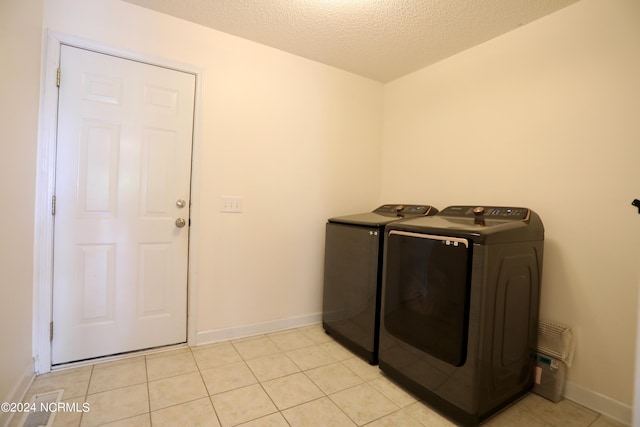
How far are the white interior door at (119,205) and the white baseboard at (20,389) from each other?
13 centimetres

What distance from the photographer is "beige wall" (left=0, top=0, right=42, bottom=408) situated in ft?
4.37

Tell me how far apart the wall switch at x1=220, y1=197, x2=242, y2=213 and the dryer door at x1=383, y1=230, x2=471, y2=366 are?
1209 mm

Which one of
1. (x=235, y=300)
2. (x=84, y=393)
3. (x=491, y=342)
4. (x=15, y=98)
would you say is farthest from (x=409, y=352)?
(x=15, y=98)

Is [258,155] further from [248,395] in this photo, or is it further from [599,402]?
[599,402]

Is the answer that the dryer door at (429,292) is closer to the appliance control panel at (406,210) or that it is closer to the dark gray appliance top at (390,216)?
the dark gray appliance top at (390,216)

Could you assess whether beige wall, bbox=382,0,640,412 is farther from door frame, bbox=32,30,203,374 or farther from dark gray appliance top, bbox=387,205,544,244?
door frame, bbox=32,30,203,374

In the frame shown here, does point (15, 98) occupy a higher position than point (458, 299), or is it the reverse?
point (15, 98)

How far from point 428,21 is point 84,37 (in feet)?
7.33

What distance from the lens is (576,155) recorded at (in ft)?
5.68

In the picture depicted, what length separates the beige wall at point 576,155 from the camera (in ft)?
5.13

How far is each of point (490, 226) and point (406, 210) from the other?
939 millimetres

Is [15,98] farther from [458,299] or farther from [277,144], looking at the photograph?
[458,299]

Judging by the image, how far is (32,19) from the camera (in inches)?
62.8

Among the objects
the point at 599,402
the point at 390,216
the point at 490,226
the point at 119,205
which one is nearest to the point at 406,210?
the point at 390,216
